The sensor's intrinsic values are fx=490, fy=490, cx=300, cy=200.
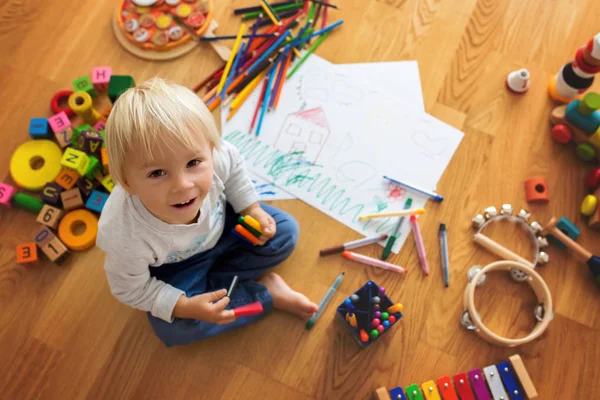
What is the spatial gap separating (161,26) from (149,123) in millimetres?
535

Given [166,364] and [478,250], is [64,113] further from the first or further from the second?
[478,250]

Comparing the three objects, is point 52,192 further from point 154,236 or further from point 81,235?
point 154,236

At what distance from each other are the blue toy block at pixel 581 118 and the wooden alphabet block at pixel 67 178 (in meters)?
0.92

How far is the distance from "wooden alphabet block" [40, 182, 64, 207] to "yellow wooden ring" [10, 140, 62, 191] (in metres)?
0.03

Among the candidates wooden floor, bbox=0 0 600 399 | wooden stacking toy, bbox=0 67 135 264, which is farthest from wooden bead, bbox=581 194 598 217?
wooden stacking toy, bbox=0 67 135 264

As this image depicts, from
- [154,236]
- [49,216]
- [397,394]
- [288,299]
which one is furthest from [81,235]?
[397,394]

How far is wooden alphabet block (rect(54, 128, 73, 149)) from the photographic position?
35.9 inches

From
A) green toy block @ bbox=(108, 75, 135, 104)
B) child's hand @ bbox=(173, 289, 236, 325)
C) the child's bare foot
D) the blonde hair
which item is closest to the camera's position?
the blonde hair

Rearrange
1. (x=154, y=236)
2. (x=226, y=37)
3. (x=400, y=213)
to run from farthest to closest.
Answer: (x=226, y=37), (x=400, y=213), (x=154, y=236)

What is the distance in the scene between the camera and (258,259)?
0.83m

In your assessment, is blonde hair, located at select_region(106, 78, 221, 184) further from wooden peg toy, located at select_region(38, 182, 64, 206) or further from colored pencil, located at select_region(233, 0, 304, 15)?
colored pencil, located at select_region(233, 0, 304, 15)

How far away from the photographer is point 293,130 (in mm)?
952

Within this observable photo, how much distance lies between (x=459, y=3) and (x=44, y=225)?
3.07 feet

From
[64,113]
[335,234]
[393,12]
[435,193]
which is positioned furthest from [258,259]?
[393,12]
